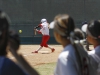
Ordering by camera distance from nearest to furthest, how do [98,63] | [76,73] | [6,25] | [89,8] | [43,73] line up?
1. [6,25]
2. [76,73]
3. [98,63]
4. [43,73]
5. [89,8]

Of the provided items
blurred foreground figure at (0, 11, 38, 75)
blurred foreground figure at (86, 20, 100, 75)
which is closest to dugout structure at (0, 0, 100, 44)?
blurred foreground figure at (86, 20, 100, 75)

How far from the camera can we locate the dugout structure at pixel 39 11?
1082 inches

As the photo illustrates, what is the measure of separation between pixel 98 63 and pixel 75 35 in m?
0.52

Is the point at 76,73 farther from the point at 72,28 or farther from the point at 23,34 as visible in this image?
the point at 23,34

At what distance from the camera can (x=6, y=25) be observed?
2092mm

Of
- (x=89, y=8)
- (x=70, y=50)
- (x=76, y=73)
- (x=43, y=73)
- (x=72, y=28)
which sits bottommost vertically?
(x=43, y=73)

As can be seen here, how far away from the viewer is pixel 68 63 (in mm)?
2838

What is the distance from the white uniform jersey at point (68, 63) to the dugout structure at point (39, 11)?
79.7 ft

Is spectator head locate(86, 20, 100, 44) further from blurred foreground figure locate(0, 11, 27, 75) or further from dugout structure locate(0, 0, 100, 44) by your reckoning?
dugout structure locate(0, 0, 100, 44)

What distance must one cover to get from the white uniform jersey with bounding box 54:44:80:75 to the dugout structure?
24.3 meters

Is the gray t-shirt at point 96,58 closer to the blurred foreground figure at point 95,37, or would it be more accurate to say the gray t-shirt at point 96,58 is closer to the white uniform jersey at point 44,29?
the blurred foreground figure at point 95,37

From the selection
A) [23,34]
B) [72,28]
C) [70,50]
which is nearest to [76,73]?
[70,50]

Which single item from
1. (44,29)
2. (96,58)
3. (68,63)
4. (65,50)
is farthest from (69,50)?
(44,29)

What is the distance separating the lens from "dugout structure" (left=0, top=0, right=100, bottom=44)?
27.5 meters
